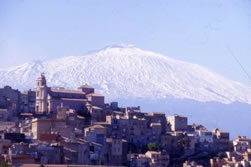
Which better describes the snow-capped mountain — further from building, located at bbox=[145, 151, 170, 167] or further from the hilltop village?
building, located at bbox=[145, 151, 170, 167]

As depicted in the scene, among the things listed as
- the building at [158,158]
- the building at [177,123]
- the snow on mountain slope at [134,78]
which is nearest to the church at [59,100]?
the building at [177,123]

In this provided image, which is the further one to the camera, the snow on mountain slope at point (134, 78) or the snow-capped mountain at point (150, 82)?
the snow on mountain slope at point (134, 78)

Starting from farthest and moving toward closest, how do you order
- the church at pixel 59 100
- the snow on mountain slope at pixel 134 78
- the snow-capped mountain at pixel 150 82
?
the snow on mountain slope at pixel 134 78, the snow-capped mountain at pixel 150 82, the church at pixel 59 100

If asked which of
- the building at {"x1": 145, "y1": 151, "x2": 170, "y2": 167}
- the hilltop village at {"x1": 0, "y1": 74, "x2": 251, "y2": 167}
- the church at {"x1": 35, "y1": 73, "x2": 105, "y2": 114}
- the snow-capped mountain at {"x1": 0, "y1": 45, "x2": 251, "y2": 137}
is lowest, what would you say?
the building at {"x1": 145, "y1": 151, "x2": 170, "y2": 167}

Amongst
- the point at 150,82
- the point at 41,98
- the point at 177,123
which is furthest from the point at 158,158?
the point at 150,82

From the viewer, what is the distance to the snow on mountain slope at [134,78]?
119 meters

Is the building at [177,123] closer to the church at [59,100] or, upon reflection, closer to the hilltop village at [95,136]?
the hilltop village at [95,136]

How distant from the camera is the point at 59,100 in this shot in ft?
160

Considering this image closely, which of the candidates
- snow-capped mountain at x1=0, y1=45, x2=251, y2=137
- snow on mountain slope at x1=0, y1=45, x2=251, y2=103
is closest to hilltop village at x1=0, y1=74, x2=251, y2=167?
snow-capped mountain at x1=0, y1=45, x2=251, y2=137

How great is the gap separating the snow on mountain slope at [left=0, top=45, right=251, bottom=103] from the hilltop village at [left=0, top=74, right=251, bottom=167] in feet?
206

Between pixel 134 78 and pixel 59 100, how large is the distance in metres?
76.2

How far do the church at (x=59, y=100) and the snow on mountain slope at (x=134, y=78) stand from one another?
6187 centimetres

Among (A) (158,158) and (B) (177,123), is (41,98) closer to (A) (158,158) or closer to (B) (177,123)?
(B) (177,123)

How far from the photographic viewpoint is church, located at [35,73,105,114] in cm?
4844
